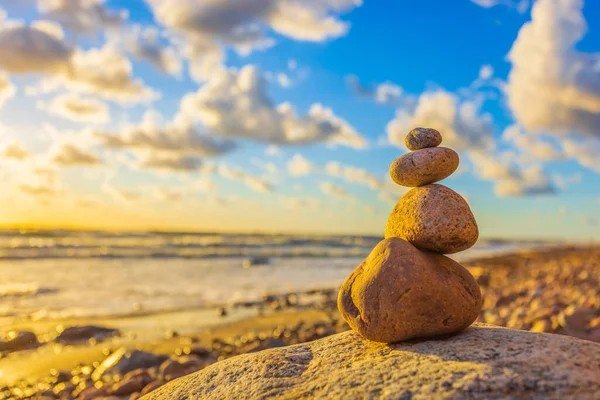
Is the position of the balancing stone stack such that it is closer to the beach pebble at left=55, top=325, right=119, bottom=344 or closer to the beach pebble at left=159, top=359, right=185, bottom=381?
the beach pebble at left=159, top=359, right=185, bottom=381

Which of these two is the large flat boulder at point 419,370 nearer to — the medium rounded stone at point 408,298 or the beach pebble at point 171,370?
the medium rounded stone at point 408,298

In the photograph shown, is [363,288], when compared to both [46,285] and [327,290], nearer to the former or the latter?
[327,290]

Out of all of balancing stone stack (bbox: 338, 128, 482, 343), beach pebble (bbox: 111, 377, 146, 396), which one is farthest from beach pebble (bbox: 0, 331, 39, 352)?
balancing stone stack (bbox: 338, 128, 482, 343)

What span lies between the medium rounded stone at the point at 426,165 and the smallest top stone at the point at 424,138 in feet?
0.67

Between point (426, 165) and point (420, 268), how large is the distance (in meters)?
1.11

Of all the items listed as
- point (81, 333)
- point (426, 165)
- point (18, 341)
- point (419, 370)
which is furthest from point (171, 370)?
point (426, 165)

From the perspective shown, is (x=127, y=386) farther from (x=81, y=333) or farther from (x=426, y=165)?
(x=426, y=165)

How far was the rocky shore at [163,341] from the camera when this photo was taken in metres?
7.53

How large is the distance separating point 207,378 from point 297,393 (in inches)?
52.2

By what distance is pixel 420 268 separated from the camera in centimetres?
443

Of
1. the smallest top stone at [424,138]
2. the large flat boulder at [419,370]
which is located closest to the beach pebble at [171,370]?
the large flat boulder at [419,370]

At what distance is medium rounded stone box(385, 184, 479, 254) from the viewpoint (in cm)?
460

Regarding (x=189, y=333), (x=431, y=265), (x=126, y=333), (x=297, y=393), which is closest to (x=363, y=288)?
(x=431, y=265)

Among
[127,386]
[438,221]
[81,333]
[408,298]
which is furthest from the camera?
[81,333]
